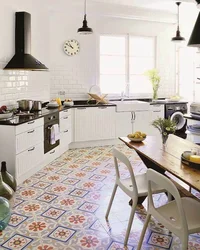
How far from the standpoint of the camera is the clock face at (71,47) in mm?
6730

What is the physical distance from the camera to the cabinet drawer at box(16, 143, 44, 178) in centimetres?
411

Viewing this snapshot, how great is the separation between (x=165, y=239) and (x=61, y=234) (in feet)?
3.26

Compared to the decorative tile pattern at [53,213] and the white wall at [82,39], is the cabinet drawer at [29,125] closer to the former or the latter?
the decorative tile pattern at [53,213]

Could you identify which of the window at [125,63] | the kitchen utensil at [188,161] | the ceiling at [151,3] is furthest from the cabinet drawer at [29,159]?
the ceiling at [151,3]

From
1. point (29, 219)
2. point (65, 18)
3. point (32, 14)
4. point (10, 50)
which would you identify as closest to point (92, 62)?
point (65, 18)

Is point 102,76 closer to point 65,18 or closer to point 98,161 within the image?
point 65,18

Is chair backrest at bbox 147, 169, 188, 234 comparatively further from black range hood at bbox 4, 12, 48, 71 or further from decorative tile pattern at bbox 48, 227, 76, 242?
black range hood at bbox 4, 12, 48, 71

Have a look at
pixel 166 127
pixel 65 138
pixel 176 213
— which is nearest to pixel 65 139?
pixel 65 138

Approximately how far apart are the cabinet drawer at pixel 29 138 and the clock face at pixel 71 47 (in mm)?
2630

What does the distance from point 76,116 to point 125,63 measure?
6.90 ft

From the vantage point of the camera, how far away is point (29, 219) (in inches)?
125

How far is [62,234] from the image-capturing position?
2877 mm

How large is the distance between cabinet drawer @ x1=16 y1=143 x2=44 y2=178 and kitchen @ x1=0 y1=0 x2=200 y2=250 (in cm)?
3

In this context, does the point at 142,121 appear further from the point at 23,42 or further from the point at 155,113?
the point at 23,42
